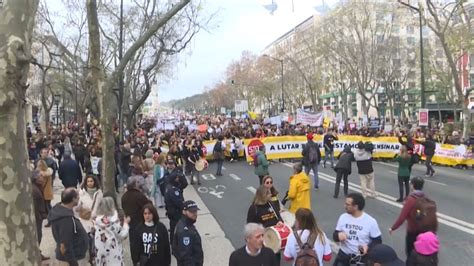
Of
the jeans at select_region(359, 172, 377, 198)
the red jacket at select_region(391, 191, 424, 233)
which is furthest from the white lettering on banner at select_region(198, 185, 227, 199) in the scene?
the red jacket at select_region(391, 191, 424, 233)

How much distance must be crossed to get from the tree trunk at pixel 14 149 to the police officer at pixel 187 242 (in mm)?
2147

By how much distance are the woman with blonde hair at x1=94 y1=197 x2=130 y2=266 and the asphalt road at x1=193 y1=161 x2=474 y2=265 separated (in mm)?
3584

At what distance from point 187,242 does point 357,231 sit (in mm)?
1909

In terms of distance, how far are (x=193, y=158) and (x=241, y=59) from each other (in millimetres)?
80584

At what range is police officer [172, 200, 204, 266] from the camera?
5867 millimetres

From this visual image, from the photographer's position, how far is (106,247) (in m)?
6.07

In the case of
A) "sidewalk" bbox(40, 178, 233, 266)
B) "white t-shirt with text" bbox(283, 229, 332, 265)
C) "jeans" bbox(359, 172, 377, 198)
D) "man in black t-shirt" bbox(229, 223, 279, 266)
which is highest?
"man in black t-shirt" bbox(229, 223, 279, 266)

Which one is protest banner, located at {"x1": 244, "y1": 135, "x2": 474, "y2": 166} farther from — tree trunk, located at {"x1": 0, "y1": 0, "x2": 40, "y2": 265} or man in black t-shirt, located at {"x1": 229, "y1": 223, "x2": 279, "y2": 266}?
tree trunk, located at {"x1": 0, "y1": 0, "x2": 40, "y2": 265}

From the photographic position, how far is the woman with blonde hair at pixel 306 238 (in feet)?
17.7

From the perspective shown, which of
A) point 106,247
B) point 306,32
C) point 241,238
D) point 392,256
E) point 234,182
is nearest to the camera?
point 392,256

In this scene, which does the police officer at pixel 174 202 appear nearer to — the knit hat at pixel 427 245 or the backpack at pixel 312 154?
the knit hat at pixel 427 245

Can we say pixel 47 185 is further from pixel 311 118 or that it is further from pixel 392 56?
pixel 392 56

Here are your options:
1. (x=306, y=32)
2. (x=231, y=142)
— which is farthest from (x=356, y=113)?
(x=231, y=142)

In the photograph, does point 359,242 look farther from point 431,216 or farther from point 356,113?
point 356,113
